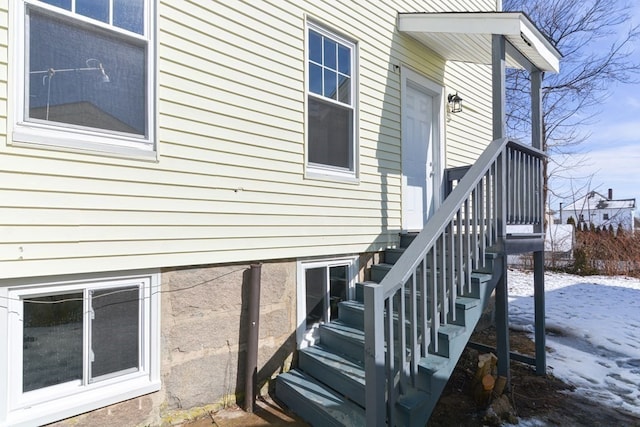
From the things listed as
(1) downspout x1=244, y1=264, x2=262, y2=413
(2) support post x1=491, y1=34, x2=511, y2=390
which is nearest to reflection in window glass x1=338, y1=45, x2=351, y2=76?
(2) support post x1=491, y1=34, x2=511, y2=390

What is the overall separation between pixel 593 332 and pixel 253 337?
16.9 feet

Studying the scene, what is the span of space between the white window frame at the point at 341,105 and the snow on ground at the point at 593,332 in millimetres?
3219

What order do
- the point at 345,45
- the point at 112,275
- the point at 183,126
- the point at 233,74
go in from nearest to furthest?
1. the point at 112,275
2. the point at 183,126
3. the point at 233,74
4. the point at 345,45

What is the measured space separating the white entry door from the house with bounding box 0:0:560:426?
48 cm

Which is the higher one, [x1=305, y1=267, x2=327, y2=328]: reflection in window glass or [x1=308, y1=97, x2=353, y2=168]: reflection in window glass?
[x1=308, y1=97, x2=353, y2=168]: reflection in window glass

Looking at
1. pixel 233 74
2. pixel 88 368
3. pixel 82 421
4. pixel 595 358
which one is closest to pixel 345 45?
pixel 233 74

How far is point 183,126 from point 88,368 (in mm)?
1834

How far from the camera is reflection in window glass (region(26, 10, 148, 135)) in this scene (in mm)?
2297

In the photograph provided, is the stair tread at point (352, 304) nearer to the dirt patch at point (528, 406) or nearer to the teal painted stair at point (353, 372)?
the teal painted stair at point (353, 372)

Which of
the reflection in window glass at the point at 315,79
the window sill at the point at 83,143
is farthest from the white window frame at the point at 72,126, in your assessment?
the reflection in window glass at the point at 315,79

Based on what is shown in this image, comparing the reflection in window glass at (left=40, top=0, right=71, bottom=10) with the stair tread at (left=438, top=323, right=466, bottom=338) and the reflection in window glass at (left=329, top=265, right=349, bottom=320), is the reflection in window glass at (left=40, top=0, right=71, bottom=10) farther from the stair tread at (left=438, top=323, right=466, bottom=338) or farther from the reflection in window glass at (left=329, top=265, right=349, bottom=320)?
the stair tread at (left=438, top=323, right=466, bottom=338)

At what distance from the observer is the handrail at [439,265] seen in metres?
2.29

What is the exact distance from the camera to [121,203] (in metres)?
2.55

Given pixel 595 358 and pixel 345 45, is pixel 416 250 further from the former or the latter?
pixel 595 358
